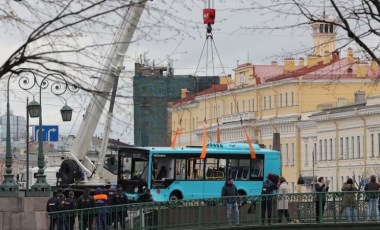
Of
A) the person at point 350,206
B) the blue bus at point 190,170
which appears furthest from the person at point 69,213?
the blue bus at point 190,170

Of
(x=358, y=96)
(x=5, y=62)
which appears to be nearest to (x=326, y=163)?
(x=358, y=96)

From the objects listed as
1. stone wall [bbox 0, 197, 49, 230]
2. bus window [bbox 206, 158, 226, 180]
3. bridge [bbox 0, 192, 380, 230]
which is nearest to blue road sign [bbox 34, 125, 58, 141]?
bus window [bbox 206, 158, 226, 180]

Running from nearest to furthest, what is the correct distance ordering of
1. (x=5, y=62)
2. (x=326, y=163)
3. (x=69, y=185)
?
(x=5, y=62) < (x=69, y=185) < (x=326, y=163)

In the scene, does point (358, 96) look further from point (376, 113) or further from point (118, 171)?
point (118, 171)

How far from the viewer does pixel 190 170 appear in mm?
58719

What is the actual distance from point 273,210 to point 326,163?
298ft

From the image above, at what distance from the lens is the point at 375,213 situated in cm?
4178

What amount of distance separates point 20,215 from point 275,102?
343 ft

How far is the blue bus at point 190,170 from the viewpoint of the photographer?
191ft

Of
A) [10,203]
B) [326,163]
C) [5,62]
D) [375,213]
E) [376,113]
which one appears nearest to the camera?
[5,62]

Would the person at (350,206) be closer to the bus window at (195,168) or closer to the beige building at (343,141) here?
the bus window at (195,168)

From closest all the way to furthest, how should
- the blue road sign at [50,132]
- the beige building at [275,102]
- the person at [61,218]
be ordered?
the person at [61,218], the blue road sign at [50,132], the beige building at [275,102]

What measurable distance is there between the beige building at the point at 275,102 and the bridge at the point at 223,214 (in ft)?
286

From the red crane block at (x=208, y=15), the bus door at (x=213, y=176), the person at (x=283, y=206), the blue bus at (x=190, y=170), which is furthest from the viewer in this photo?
the bus door at (x=213, y=176)
